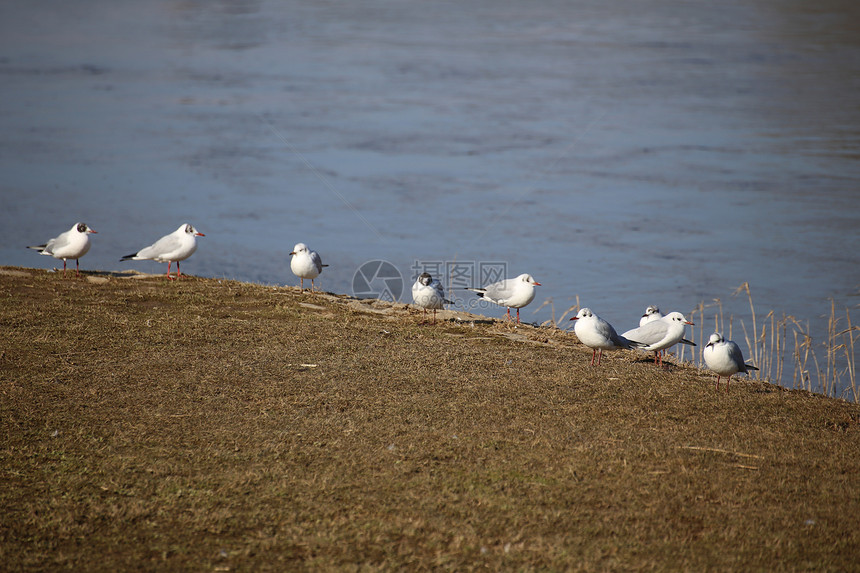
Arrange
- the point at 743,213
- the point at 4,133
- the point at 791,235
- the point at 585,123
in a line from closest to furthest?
the point at 791,235 < the point at 743,213 < the point at 4,133 < the point at 585,123

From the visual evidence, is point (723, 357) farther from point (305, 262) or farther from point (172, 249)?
point (172, 249)

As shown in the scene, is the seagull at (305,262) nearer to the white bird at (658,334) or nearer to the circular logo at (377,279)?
the circular logo at (377,279)

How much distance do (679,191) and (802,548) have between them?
1734 cm

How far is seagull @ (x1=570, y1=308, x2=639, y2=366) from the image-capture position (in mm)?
8562

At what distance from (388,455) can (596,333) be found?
308 centimetres

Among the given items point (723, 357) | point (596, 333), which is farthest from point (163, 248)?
point (723, 357)

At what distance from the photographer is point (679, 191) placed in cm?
2162

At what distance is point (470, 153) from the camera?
83.7 feet

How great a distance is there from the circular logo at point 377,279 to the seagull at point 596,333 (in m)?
6.18

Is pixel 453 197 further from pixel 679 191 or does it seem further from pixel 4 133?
pixel 4 133

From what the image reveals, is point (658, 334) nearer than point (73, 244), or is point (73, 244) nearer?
point (658, 334)

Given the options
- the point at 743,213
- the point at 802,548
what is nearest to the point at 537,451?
the point at 802,548

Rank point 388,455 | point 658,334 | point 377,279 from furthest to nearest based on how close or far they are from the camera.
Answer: point 377,279 → point 658,334 → point 388,455

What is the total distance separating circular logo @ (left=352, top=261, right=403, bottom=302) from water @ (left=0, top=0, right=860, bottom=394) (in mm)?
302
